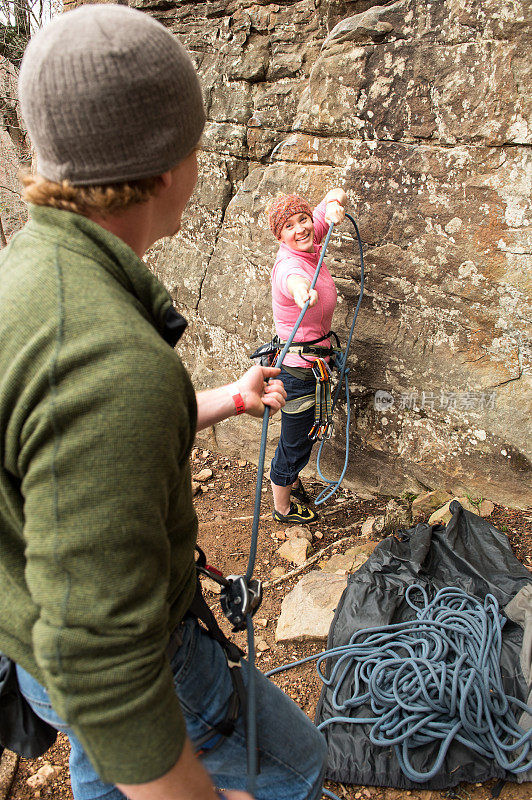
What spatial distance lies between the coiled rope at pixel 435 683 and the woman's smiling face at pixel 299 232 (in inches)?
69.3

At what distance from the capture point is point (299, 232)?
308 cm

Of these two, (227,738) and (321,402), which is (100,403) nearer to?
(227,738)

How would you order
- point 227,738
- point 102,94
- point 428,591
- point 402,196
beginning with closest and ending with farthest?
point 102,94
point 227,738
point 428,591
point 402,196

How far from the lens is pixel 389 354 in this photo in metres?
3.46

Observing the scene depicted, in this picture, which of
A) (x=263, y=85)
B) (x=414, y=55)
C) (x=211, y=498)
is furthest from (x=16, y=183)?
(x=414, y=55)

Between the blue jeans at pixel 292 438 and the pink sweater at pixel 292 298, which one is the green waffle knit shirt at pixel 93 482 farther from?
the blue jeans at pixel 292 438

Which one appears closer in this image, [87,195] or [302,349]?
[87,195]

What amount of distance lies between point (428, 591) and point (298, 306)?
1492mm

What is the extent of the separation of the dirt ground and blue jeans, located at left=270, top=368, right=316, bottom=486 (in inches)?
15.8

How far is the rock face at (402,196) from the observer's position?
2.88 metres

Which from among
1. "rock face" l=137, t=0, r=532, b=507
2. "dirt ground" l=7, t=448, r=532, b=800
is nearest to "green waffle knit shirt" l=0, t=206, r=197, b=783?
"dirt ground" l=7, t=448, r=532, b=800

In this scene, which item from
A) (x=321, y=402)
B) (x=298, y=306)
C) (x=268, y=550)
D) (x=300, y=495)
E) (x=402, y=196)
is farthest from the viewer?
(x=300, y=495)

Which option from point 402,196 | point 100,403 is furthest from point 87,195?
point 402,196

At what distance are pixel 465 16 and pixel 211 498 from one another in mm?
3115
